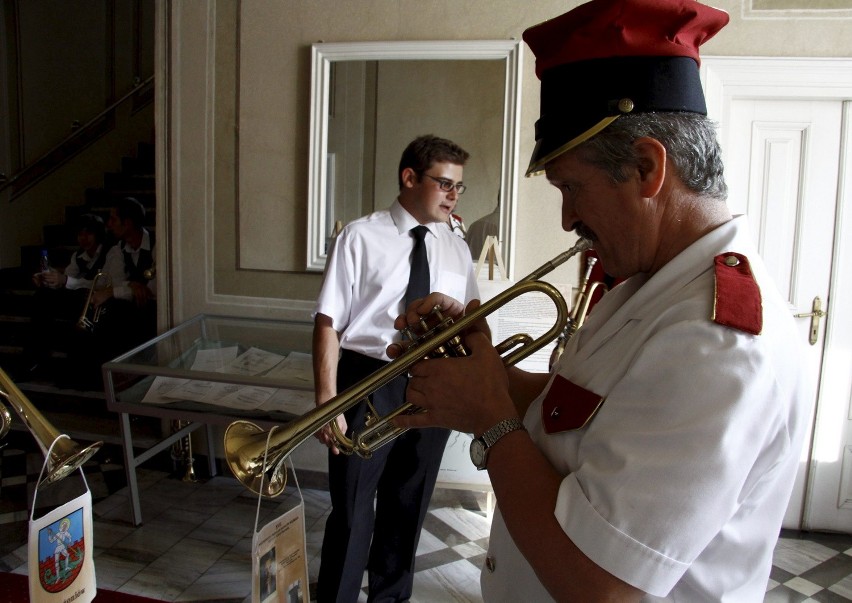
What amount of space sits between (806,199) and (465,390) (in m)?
2.87

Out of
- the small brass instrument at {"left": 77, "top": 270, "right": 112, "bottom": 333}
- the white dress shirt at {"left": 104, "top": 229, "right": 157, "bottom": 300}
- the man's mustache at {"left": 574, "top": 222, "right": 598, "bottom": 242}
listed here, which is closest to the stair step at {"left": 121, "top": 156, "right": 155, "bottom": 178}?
the white dress shirt at {"left": 104, "top": 229, "right": 157, "bottom": 300}

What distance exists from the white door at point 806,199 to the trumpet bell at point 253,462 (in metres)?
2.77

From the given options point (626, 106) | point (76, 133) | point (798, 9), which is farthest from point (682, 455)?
point (76, 133)

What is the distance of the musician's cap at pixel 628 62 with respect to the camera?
912 millimetres

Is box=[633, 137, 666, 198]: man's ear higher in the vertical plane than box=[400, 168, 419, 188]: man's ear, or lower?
lower

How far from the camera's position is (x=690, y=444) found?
75 cm

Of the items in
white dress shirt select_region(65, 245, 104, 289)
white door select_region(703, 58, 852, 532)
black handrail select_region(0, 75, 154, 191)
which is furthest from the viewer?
black handrail select_region(0, 75, 154, 191)

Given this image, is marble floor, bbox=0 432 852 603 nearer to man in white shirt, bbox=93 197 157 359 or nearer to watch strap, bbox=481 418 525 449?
man in white shirt, bbox=93 197 157 359

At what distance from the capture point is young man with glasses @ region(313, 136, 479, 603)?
238cm

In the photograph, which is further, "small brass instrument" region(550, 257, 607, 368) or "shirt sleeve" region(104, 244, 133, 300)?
"shirt sleeve" region(104, 244, 133, 300)

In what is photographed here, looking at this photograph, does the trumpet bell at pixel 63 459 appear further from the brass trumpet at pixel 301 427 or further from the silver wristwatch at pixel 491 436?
the silver wristwatch at pixel 491 436

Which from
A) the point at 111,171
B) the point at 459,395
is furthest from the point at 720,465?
the point at 111,171

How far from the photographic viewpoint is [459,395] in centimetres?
105

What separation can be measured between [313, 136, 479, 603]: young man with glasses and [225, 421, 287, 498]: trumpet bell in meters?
1.07
